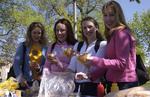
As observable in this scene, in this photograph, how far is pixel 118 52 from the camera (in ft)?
12.5

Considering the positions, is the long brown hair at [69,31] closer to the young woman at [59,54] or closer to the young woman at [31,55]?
the young woman at [59,54]

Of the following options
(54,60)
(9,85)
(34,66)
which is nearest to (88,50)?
(54,60)

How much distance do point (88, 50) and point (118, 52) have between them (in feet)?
1.94

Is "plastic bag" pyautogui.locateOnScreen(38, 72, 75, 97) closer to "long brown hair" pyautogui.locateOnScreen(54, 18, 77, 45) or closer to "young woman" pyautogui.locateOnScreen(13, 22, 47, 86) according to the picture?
"long brown hair" pyautogui.locateOnScreen(54, 18, 77, 45)

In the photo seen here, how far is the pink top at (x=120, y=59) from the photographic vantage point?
3.79m

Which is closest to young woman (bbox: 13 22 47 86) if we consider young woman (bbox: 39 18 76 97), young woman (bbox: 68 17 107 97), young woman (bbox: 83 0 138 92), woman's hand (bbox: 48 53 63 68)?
young woman (bbox: 39 18 76 97)

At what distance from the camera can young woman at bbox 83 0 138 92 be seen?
12.5 ft

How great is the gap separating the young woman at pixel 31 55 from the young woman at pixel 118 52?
4.86 feet

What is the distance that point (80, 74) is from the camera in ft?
13.1

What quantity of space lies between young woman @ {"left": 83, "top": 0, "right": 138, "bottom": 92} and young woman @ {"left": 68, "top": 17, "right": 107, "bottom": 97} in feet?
0.68

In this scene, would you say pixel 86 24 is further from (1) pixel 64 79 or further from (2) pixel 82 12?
(2) pixel 82 12

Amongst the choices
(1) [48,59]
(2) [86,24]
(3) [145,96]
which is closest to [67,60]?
(1) [48,59]

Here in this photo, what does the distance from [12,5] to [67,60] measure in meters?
27.5

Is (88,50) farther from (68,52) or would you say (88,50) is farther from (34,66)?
(34,66)
